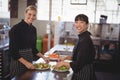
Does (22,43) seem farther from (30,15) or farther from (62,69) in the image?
(62,69)

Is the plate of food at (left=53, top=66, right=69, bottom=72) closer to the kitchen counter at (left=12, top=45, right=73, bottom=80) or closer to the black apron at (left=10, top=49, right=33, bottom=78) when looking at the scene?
the kitchen counter at (left=12, top=45, right=73, bottom=80)

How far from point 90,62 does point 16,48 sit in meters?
0.85

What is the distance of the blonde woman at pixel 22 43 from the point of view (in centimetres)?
244

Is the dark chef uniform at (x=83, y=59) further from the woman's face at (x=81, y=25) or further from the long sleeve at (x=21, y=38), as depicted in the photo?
the long sleeve at (x=21, y=38)

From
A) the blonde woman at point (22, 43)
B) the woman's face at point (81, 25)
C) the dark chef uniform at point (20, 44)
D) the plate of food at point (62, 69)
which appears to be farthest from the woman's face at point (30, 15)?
the plate of food at point (62, 69)

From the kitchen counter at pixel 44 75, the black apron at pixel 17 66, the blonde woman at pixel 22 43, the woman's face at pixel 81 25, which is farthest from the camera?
the black apron at pixel 17 66

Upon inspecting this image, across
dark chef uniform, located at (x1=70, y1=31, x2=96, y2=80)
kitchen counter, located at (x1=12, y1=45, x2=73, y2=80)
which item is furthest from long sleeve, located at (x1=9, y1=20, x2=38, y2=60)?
dark chef uniform, located at (x1=70, y1=31, x2=96, y2=80)

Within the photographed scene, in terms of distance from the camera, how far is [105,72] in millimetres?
5625

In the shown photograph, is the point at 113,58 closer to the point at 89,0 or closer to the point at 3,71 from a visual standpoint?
the point at 89,0

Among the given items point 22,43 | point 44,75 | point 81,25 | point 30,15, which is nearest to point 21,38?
point 22,43

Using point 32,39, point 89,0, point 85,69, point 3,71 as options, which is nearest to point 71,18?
point 89,0

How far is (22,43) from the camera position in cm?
258

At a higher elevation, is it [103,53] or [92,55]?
[92,55]

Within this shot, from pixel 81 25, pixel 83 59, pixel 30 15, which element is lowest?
pixel 83 59
